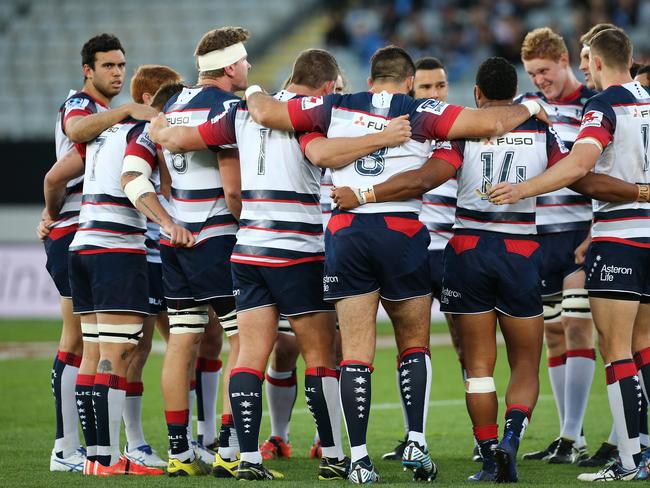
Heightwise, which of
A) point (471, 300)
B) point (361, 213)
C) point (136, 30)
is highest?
point (136, 30)

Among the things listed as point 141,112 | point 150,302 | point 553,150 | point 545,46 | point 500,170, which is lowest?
point 150,302

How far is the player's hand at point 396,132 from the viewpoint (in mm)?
6332

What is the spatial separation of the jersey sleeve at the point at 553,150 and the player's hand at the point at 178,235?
235cm

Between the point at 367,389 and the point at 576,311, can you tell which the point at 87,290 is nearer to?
the point at 367,389

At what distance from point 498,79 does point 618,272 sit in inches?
56.4

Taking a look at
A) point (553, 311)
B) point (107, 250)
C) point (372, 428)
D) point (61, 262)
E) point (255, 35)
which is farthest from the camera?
point (255, 35)

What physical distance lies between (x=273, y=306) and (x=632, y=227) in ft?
7.70

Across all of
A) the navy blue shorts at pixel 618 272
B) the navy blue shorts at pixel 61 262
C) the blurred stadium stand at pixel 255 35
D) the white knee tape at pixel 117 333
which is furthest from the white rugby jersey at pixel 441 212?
the blurred stadium stand at pixel 255 35

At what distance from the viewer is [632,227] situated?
6.82 metres

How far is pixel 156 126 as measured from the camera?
7008mm

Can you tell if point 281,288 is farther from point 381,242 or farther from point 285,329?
point 285,329

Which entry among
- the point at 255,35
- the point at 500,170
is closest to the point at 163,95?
the point at 500,170

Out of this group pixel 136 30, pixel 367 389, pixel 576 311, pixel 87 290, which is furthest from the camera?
pixel 136 30

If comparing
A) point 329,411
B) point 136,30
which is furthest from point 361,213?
point 136,30
